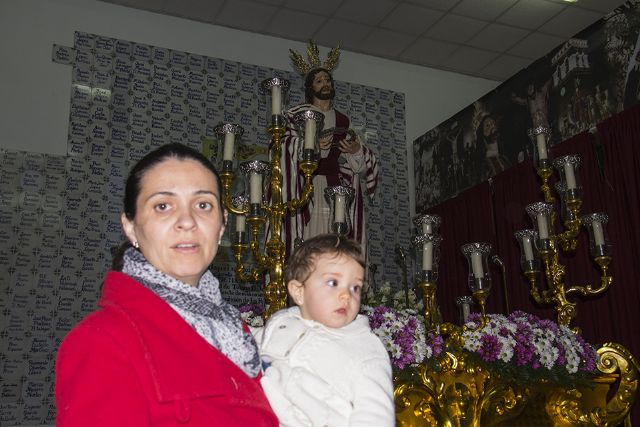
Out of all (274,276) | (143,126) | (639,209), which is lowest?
(274,276)

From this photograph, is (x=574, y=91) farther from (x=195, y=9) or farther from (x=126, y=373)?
(x=126, y=373)

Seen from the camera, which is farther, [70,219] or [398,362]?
[70,219]

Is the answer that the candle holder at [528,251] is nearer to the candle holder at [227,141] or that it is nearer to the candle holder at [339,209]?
the candle holder at [339,209]

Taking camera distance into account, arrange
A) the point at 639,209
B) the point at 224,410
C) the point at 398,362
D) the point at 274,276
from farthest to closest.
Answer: the point at 639,209 < the point at 274,276 < the point at 398,362 < the point at 224,410

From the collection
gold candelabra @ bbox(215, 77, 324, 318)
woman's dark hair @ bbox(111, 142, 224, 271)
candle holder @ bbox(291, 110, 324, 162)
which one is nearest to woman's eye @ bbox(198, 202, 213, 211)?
woman's dark hair @ bbox(111, 142, 224, 271)

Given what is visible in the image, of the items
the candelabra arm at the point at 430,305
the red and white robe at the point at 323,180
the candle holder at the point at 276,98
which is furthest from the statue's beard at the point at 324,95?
the candelabra arm at the point at 430,305

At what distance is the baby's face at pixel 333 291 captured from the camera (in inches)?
81.7

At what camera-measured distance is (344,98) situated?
918cm

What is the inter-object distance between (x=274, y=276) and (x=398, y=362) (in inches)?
35.8

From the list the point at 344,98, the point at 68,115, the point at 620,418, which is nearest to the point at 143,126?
the point at 68,115

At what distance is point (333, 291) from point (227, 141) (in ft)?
6.27

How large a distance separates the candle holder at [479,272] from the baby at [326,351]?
1.72 m

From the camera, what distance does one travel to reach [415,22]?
8820 mm

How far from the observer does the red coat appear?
53.3 inches
